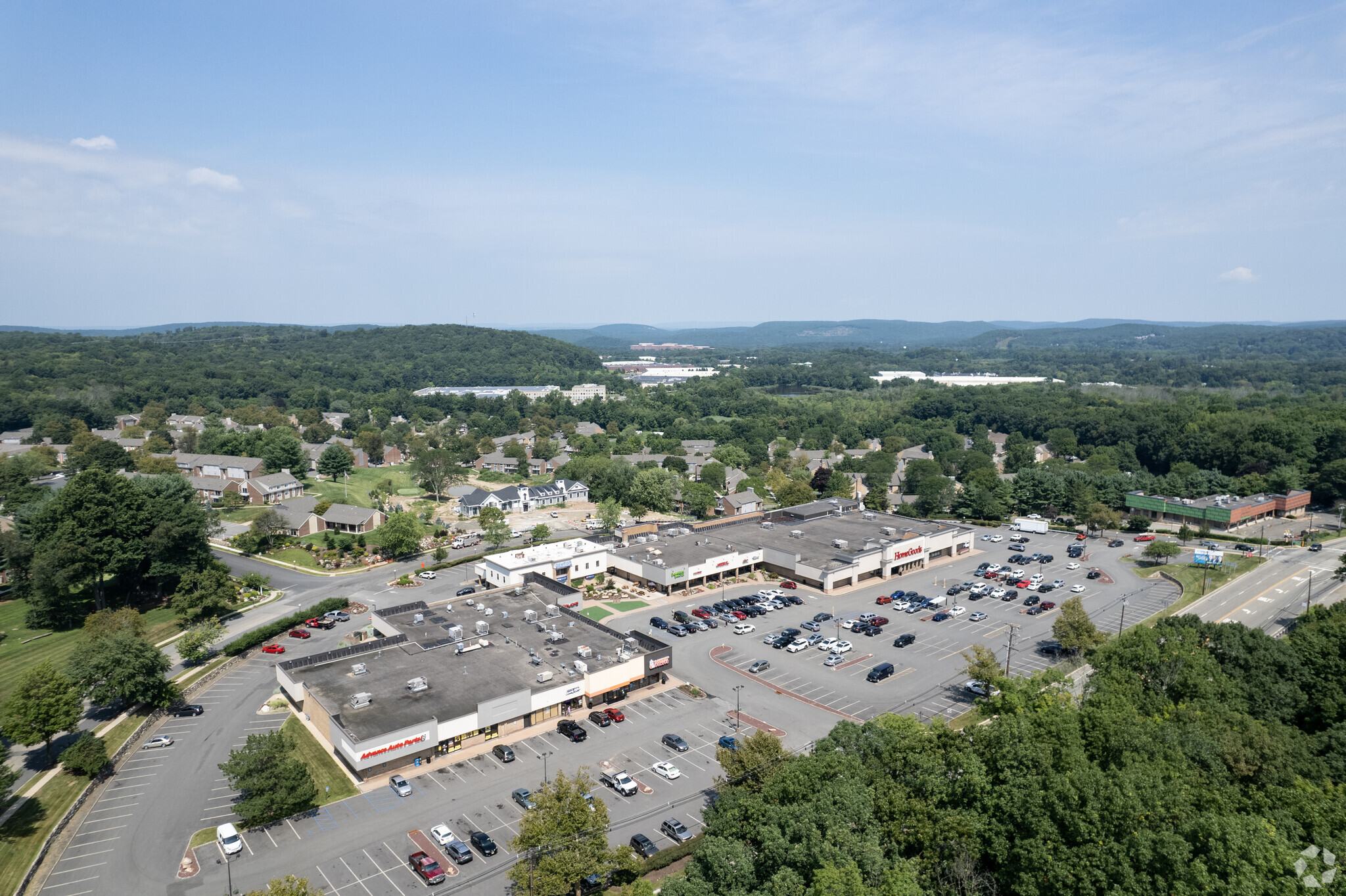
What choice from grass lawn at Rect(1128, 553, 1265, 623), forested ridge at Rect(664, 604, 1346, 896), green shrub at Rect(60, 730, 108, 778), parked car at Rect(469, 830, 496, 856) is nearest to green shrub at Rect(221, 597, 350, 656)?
green shrub at Rect(60, 730, 108, 778)

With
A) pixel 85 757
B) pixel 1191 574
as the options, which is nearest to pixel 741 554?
pixel 1191 574

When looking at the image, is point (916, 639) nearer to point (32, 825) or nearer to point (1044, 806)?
point (1044, 806)

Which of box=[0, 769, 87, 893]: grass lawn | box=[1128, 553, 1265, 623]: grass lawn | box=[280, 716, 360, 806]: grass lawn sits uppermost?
box=[0, 769, 87, 893]: grass lawn

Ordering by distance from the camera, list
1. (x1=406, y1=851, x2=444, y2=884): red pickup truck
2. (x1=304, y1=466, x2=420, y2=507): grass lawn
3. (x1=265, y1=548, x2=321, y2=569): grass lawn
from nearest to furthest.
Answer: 1. (x1=406, y1=851, x2=444, y2=884): red pickup truck
2. (x1=265, y1=548, x2=321, y2=569): grass lawn
3. (x1=304, y1=466, x2=420, y2=507): grass lawn

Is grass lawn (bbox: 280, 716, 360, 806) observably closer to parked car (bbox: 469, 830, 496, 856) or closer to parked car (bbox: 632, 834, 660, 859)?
parked car (bbox: 469, 830, 496, 856)

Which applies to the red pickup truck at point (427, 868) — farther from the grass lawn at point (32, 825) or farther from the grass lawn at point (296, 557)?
the grass lawn at point (296, 557)

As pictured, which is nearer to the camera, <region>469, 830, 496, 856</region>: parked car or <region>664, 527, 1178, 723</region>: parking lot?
<region>469, 830, 496, 856</region>: parked car
